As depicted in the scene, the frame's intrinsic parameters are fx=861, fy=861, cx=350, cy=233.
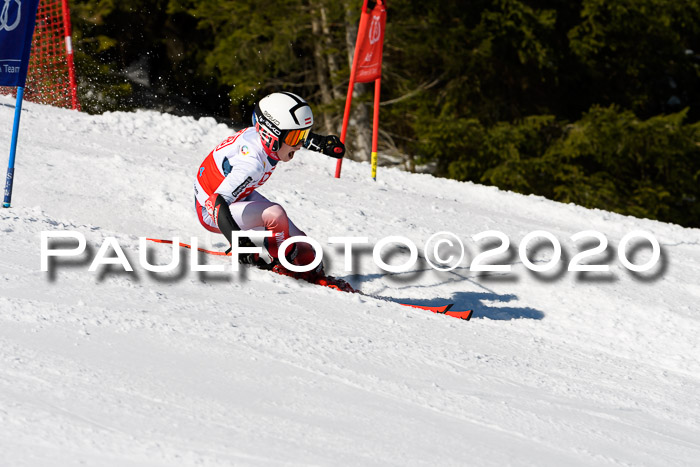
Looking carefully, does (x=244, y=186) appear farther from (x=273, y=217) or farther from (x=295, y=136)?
(x=295, y=136)

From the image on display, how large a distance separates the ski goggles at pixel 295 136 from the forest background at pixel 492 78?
35.2 ft

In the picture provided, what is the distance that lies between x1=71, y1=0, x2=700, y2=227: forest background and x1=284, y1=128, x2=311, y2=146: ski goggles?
35.2 ft

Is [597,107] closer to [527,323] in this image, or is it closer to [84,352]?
[527,323]

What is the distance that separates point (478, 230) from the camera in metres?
8.74

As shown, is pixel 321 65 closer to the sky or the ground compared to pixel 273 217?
closer to the sky

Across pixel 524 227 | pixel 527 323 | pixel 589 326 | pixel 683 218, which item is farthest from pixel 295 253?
pixel 683 218

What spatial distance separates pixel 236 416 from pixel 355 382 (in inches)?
33.8
